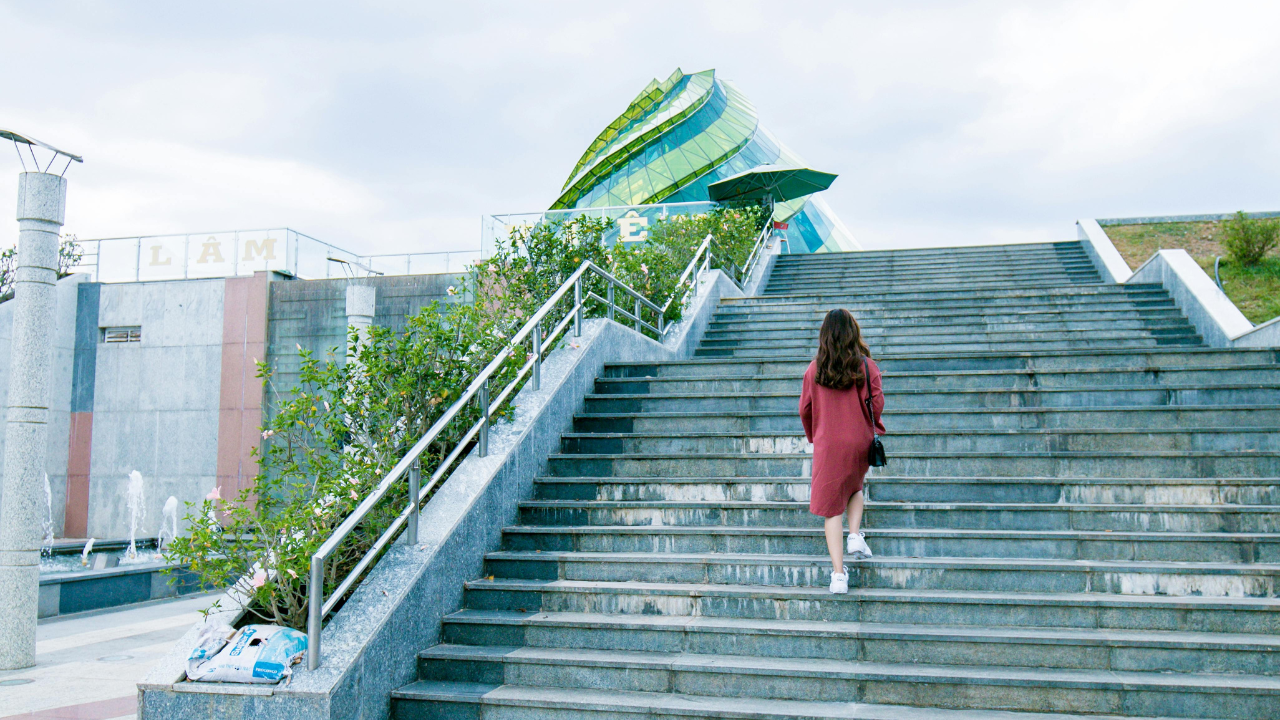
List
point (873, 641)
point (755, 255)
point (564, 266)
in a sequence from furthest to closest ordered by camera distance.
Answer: point (755, 255) → point (564, 266) → point (873, 641)

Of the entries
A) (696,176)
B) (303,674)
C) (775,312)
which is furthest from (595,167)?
(303,674)

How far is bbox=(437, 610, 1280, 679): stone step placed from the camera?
4.14 meters

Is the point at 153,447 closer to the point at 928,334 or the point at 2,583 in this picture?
the point at 2,583

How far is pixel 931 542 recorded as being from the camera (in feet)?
16.9

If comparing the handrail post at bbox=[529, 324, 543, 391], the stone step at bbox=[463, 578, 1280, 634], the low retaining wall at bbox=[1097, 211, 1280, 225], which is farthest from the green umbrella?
the stone step at bbox=[463, 578, 1280, 634]

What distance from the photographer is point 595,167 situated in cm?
3225

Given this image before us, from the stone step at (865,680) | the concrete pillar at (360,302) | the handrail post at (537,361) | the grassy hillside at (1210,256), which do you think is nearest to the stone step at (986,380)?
the handrail post at (537,361)

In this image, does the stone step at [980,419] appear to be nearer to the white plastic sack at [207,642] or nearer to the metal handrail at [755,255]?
the white plastic sack at [207,642]

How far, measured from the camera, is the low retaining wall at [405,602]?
4.01m

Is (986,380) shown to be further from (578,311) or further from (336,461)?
(336,461)

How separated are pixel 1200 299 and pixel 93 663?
36.3ft

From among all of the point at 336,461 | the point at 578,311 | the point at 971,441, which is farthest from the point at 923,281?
the point at 336,461

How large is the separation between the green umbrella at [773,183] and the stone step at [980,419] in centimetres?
1252

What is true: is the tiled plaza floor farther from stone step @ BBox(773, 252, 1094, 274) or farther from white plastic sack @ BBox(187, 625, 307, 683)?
stone step @ BBox(773, 252, 1094, 274)
